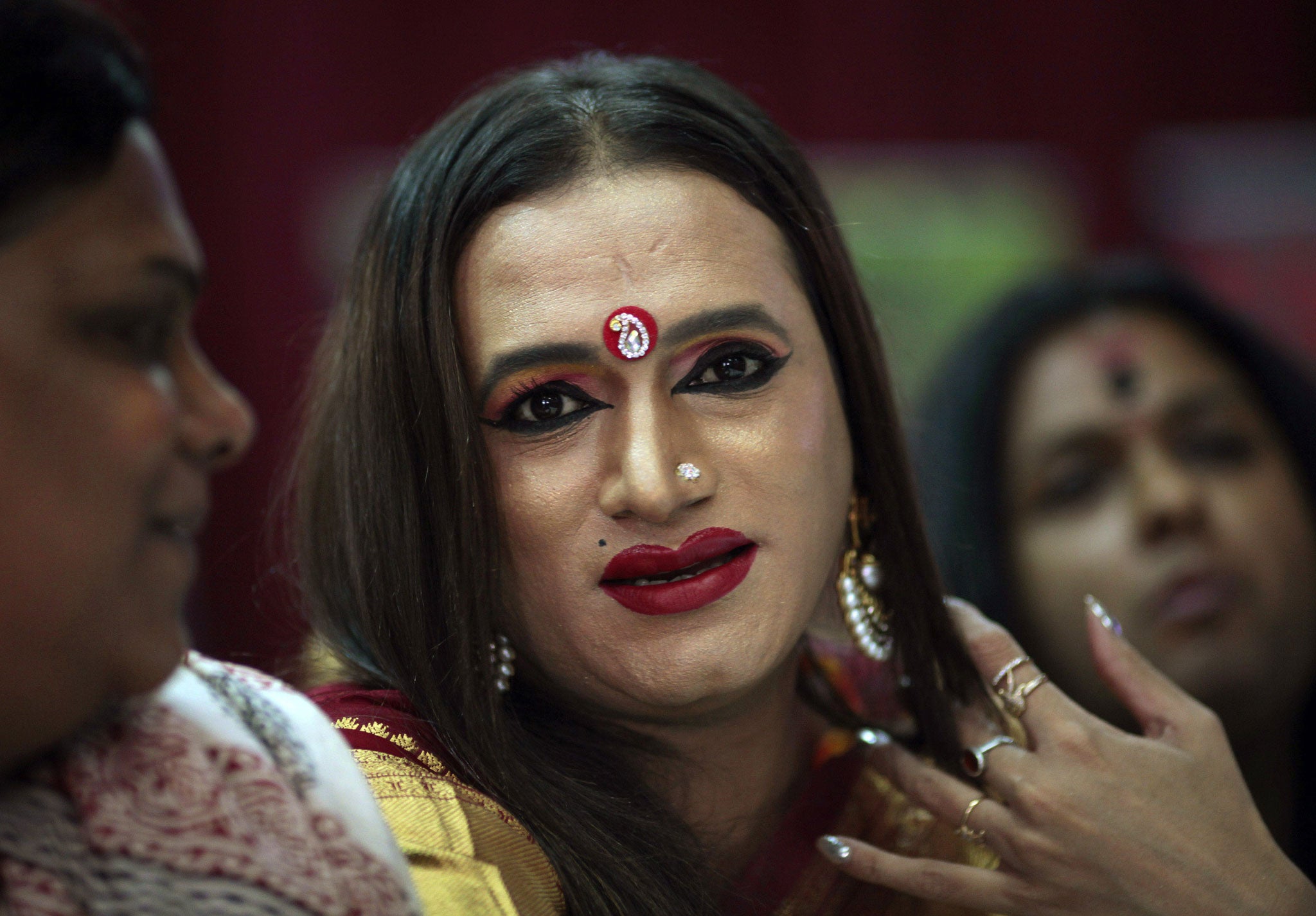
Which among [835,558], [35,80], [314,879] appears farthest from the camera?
[835,558]

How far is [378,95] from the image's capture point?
4.01 meters

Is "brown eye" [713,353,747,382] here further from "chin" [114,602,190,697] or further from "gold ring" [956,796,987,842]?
"chin" [114,602,190,697]

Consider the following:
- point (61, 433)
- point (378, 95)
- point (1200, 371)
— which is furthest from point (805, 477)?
point (378, 95)

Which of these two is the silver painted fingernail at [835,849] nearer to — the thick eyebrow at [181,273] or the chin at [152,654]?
the chin at [152,654]

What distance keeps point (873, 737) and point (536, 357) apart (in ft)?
2.56

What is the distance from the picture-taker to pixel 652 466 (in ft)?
4.66

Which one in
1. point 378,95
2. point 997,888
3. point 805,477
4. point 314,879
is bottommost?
point 997,888

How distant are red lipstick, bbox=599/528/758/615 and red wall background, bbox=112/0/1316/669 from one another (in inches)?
86.8

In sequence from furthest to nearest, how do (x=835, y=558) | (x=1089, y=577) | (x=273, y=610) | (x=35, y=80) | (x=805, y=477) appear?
(x=1089, y=577)
(x=273, y=610)
(x=835, y=558)
(x=805, y=477)
(x=35, y=80)

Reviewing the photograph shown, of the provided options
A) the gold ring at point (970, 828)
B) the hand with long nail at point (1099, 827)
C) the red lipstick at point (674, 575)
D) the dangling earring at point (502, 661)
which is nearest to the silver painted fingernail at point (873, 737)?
the hand with long nail at point (1099, 827)

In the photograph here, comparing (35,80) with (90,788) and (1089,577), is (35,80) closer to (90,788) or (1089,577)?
(90,788)

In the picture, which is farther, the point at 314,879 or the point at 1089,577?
the point at 1089,577

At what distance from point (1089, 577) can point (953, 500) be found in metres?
0.31

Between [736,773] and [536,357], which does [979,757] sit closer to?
[736,773]
